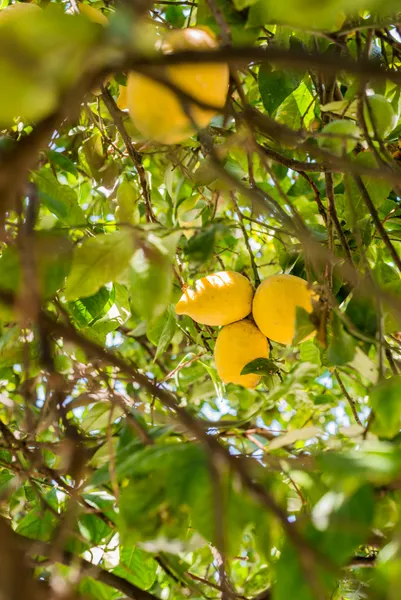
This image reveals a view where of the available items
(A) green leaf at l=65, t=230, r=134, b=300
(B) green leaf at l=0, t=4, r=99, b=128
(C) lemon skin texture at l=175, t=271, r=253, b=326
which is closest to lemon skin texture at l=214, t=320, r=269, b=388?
(C) lemon skin texture at l=175, t=271, r=253, b=326

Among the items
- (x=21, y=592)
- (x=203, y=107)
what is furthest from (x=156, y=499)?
(x=203, y=107)

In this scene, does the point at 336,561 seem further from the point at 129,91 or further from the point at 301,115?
the point at 301,115

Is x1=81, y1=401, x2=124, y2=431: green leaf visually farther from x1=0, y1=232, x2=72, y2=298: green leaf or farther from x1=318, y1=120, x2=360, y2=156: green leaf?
x1=318, y1=120, x2=360, y2=156: green leaf

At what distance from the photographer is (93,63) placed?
0.37m

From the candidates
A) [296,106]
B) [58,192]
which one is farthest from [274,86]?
[58,192]

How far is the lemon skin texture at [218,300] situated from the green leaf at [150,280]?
0.37m

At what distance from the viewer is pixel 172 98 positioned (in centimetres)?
64

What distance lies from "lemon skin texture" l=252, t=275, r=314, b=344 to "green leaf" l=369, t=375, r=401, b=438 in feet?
1.24

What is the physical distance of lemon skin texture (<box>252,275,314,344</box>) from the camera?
0.90 meters

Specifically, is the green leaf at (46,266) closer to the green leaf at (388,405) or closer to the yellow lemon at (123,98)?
the green leaf at (388,405)

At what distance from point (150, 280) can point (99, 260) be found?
0.28 ft

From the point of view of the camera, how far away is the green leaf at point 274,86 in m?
0.89

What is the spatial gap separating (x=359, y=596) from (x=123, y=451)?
48cm

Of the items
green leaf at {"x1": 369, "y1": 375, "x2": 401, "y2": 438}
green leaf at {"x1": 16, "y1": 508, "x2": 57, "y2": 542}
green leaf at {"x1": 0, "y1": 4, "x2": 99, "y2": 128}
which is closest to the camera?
green leaf at {"x1": 0, "y1": 4, "x2": 99, "y2": 128}
